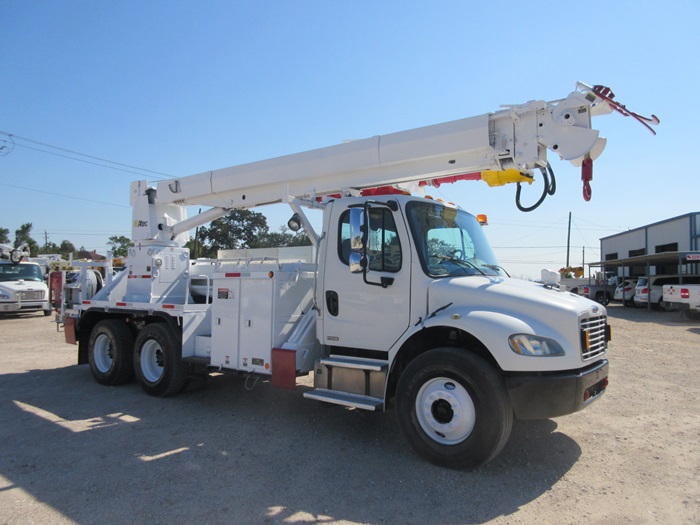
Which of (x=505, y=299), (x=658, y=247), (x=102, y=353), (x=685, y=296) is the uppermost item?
(x=658, y=247)

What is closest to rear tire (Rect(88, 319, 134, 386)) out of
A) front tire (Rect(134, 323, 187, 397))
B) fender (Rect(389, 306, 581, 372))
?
front tire (Rect(134, 323, 187, 397))

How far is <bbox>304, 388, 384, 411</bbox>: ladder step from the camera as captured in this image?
4.76 m

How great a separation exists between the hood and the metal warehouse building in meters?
21.0

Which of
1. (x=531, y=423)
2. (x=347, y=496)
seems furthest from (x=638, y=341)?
(x=347, y=496)

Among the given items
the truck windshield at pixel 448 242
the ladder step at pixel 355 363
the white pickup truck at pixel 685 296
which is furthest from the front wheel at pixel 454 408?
the white pickup truck at pixel 685 296

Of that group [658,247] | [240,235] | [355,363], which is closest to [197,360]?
[355,363]

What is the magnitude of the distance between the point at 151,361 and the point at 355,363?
3.85 meters

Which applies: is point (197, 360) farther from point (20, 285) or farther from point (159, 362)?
point (20, 285)

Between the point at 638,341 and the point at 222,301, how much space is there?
11.5 metres

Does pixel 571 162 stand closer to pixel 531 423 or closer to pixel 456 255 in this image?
pixel 456 255

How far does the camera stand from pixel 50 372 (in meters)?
9.08

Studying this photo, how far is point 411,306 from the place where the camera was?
488cm

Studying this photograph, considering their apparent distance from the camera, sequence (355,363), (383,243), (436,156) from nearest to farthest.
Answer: (383,243)
(355,363)
(436,156)

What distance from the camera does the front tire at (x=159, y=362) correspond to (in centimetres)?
685
